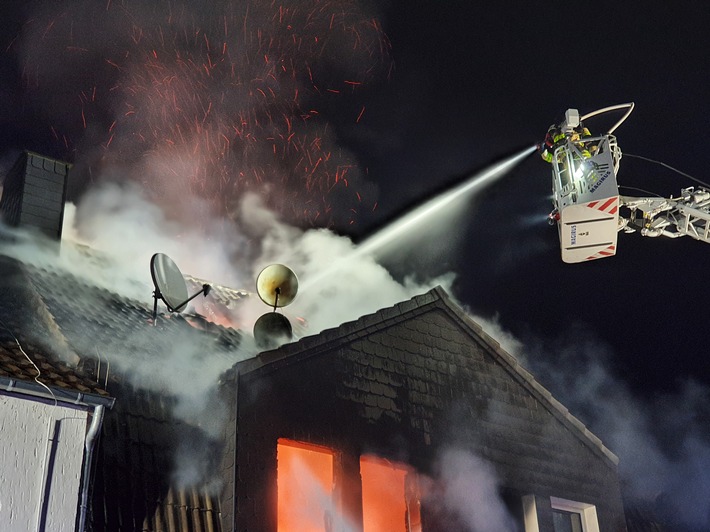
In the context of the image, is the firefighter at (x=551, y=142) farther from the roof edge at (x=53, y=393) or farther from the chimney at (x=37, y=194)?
the roof edge at (x=53, y=393)

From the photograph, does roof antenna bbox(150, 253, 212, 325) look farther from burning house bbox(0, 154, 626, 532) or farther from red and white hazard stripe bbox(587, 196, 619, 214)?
red and white hazard stripe bbox(587, 196, 619, 214)

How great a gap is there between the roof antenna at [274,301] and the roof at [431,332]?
696mm

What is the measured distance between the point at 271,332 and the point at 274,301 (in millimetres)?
678

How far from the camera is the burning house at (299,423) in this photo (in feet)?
33.4

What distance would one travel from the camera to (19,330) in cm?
1088

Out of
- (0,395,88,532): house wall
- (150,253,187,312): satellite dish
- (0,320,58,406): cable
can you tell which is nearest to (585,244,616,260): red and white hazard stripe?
(150,253,187,312): satellite dish

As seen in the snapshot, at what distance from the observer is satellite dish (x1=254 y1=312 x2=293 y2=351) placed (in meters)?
13.0

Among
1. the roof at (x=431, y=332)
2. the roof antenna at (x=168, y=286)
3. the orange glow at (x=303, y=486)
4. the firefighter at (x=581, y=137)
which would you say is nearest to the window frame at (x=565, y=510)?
the roof at (x=431, y=332)

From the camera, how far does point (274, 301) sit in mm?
13508

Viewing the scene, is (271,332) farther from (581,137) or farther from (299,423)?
(581,137)

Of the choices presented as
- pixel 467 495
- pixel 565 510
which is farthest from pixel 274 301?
pixel 565 510

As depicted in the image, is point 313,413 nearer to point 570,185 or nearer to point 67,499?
point 67,499

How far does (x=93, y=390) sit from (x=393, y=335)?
5280 millimetres

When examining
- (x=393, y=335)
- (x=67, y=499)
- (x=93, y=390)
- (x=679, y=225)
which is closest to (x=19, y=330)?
(x=93, y=390)
